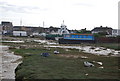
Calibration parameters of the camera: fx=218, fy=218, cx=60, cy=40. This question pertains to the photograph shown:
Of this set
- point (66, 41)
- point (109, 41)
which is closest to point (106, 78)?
point (66, 41)

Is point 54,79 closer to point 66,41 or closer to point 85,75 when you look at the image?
point 85,75

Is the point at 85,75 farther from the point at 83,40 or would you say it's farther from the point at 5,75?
the point at 83,40

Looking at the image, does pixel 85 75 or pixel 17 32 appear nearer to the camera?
pixel 85 75

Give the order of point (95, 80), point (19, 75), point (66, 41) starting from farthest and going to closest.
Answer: point (66, 41)
point (19, 75)
point (95, 80)

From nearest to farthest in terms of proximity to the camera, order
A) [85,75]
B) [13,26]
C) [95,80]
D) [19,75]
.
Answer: [95,80] < [85,75] < [19,75] < [13,26]

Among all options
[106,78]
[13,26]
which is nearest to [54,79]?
[106,78]

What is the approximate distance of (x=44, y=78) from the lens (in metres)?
14.6

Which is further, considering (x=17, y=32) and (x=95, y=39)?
(x=17, y=32)

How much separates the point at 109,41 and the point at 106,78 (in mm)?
52885

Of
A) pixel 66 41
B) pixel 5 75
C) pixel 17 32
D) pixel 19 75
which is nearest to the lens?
pixel 19 75

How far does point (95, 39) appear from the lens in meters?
64.9

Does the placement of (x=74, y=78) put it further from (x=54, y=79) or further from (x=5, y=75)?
(x=5, y=75)

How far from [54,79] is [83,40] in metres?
50.6

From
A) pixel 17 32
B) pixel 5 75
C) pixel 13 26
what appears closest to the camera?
pixel 5 75
